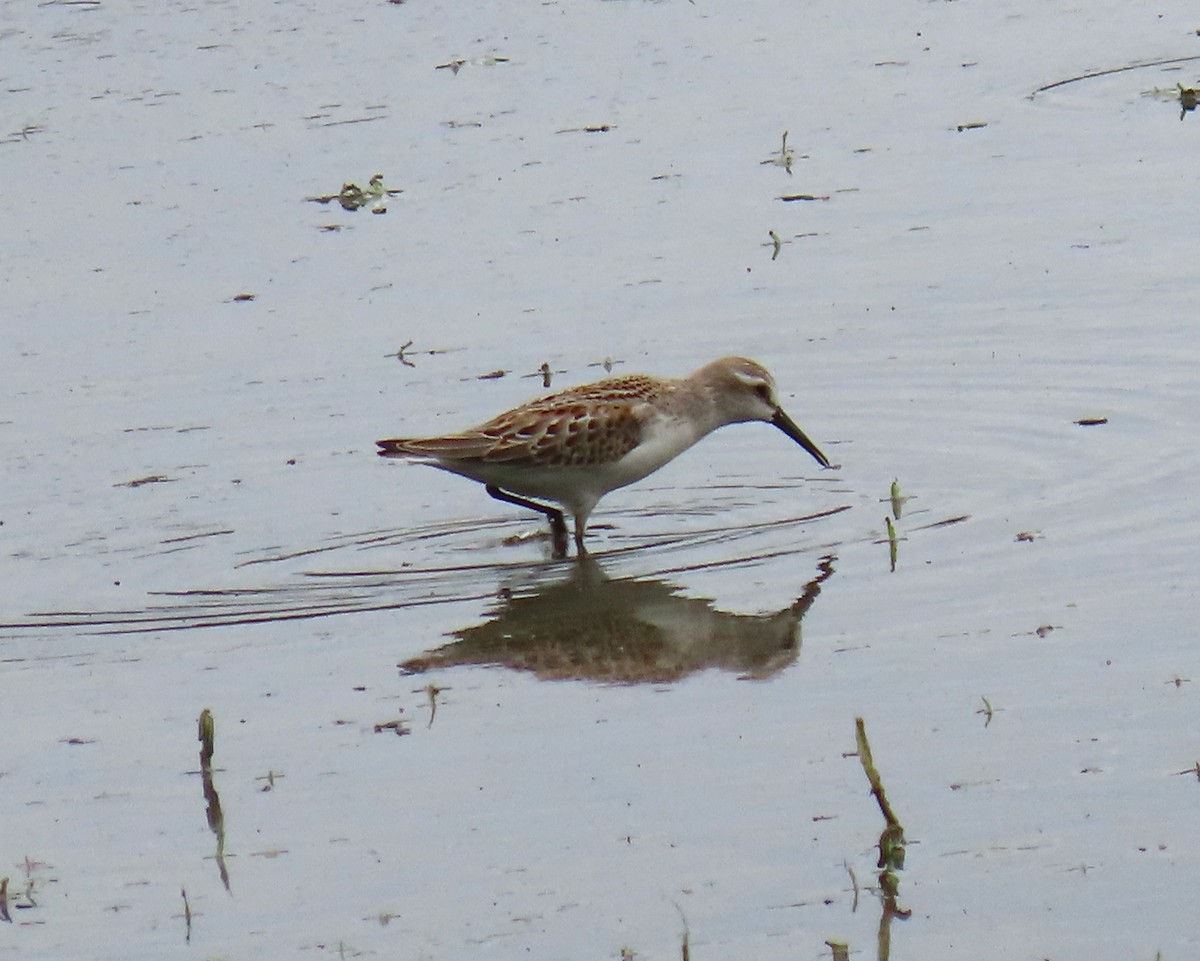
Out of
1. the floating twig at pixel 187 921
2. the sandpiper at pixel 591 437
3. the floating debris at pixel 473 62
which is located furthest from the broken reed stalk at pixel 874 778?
the floating debris at pixel 473 62

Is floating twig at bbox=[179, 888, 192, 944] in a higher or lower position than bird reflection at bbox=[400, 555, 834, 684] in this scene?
higher

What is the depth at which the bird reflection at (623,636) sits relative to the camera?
7.68 meters

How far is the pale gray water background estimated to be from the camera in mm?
6090

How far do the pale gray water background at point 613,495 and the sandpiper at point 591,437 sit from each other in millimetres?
212

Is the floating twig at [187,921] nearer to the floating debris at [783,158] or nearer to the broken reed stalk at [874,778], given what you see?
the broken reed stalk at [874,778]

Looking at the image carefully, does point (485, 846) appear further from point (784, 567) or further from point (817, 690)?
point (784, 567)

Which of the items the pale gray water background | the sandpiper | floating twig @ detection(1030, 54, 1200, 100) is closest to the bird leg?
the sandpiper

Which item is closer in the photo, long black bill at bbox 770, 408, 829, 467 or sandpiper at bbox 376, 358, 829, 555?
sandpiper at bbox 376, 358, 829, 555

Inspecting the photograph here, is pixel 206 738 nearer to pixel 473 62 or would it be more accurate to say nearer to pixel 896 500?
pixel 896 500

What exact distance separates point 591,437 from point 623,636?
5.07 ft

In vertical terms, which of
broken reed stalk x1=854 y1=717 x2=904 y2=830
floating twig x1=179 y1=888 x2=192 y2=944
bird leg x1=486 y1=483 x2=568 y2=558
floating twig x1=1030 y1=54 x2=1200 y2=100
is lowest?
bird leg x1=486 y1=483 x2=568 y2=558

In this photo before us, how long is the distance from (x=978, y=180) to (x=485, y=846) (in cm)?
772

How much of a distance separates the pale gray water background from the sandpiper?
212mm

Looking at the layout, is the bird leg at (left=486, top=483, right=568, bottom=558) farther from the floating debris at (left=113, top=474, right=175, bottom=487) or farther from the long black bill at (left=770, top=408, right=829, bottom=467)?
the floating debris at (left=113, top=474, right=175, bottom=487)
